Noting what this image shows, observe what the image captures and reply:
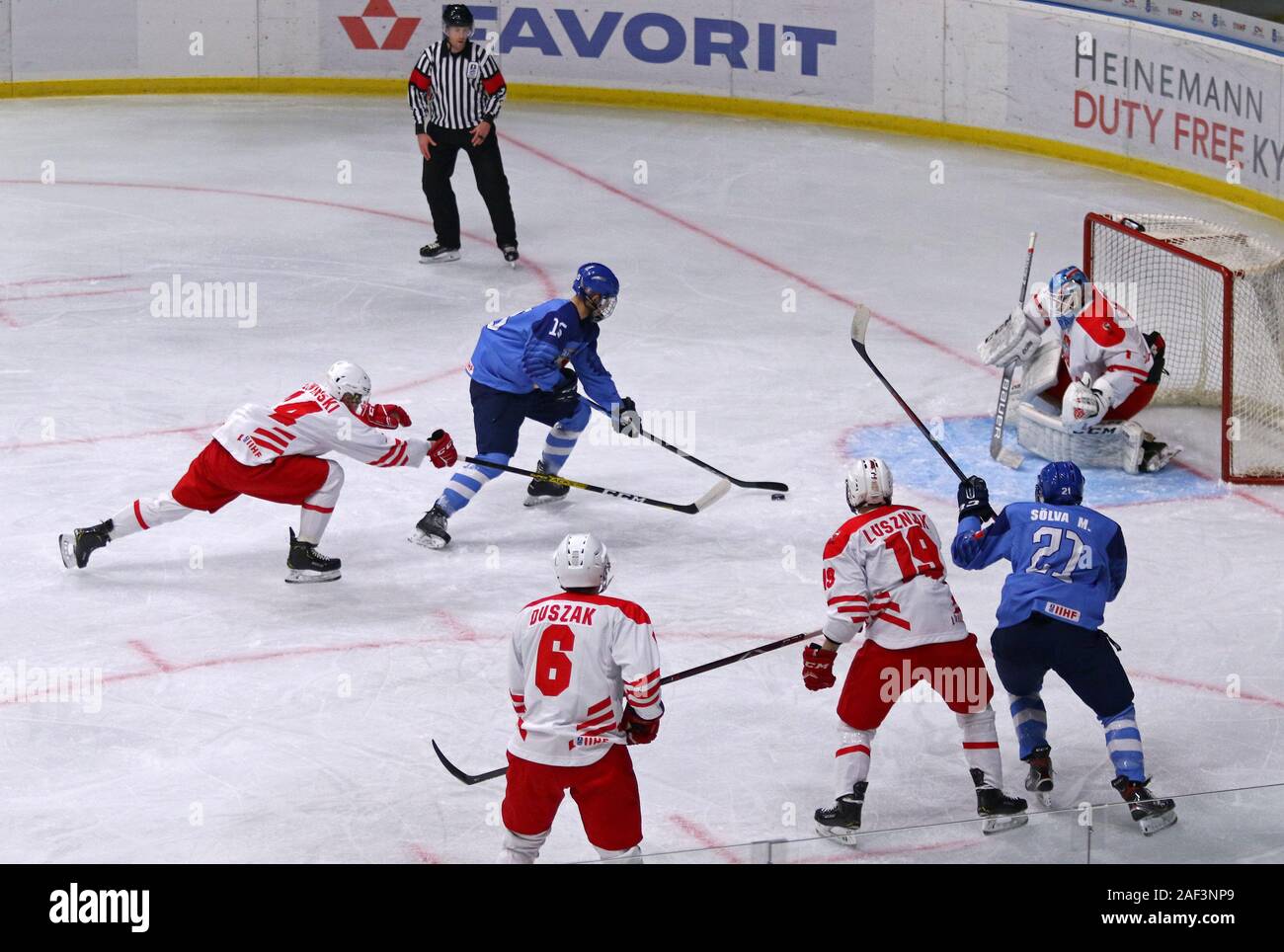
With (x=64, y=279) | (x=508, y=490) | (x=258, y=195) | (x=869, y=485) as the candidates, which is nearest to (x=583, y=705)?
(x=869, y=485)

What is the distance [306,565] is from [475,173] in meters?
4.13

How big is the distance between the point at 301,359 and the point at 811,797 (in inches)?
179

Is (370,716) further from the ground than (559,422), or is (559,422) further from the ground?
(559,422)

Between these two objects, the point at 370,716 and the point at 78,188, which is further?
the point at 78,188

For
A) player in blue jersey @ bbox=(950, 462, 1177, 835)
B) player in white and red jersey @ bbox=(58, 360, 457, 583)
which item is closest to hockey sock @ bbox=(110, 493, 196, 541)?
player in white and red jersey @ bbox=(58, 360, 457, 583)

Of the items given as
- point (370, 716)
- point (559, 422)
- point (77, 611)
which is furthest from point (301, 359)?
point (370, 716)

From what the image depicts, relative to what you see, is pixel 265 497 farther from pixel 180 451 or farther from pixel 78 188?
pixel 78 188

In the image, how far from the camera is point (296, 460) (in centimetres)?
702

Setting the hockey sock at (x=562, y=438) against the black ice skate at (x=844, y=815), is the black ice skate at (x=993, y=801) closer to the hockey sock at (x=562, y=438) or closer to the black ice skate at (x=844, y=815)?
the black ice skate at (x=844, y=815)

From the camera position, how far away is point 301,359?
9.52m

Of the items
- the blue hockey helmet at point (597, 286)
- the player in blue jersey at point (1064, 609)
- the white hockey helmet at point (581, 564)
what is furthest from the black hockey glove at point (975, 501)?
the blue hockey helmet at point (597, 286)

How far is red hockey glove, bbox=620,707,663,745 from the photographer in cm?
489

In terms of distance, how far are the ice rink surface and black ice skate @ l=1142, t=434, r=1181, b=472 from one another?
0.13 meters
